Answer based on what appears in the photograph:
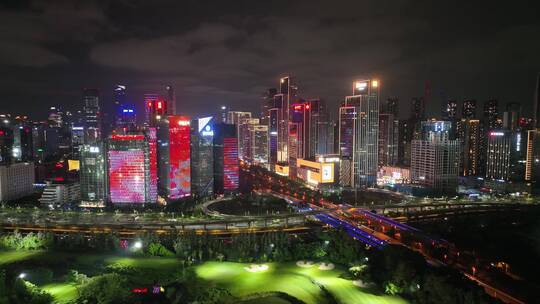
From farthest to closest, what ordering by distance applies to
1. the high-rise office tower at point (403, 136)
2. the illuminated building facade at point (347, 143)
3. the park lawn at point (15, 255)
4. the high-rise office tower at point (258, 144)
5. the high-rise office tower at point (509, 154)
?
the high-rise office tower at point (258, 144), the high-rise office tower at point (403, 136), the illuminated building facade at point (347, 143), the high-rise office tower at point (509, 154), the park lawn at point (15, 255)

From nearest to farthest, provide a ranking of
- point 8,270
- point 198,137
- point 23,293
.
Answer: point 23,293
point 8,270
point 198,137

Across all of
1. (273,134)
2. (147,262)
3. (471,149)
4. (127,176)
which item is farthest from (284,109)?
(147,262)

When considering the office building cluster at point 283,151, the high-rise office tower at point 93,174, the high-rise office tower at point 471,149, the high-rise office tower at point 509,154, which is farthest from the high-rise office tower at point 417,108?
the high-rise office tower at point 93,174

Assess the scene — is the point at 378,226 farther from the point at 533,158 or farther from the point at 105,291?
the point at 533,158

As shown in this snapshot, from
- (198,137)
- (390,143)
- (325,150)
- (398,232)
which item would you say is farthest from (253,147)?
(398,232)

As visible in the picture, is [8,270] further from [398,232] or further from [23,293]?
[398,232]

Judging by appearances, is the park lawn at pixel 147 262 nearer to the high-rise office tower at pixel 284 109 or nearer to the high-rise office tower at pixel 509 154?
the high-rise office tower at pixel 509 154

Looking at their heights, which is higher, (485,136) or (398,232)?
(485,136)
